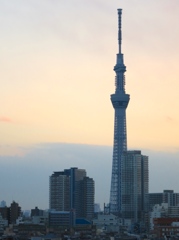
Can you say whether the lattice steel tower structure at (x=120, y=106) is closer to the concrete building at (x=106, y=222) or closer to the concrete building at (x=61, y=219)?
the concrete building at (x=106, y=222)

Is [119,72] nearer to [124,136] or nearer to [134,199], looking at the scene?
[124,136]

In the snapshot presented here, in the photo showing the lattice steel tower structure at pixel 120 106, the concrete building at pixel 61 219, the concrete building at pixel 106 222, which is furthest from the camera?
the lattice steel tower structure at pixel 120 106

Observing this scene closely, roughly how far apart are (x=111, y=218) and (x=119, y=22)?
44139 millimetres

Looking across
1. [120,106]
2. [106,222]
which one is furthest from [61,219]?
[120,106]

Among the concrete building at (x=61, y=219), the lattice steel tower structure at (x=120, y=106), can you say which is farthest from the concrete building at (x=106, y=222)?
the lattice steel tower structure at (x=120, y=106)

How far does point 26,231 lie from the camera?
12362cm

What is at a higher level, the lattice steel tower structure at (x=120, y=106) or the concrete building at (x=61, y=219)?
the lattice steel tower structure at (x=120, y=106)

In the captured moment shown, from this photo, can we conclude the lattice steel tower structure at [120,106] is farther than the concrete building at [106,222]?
Yes

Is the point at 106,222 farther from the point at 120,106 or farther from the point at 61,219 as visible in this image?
the point at 120,106

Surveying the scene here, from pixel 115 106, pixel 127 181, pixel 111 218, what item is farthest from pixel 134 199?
pixel 111 218

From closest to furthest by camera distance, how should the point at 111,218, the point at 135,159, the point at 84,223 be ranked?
the point at 84,223 < the point at 111,218 < the point at 135,159

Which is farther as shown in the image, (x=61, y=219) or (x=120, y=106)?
(x=120, y=106)

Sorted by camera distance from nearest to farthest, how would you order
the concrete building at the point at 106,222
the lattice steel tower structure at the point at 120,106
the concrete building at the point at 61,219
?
1. the concrete building at the point at 61,219
2. the concrete building at the point at 106,222
3. the lattice steel tower structure at the point at 120,106

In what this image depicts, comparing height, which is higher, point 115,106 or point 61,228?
point 115,106
